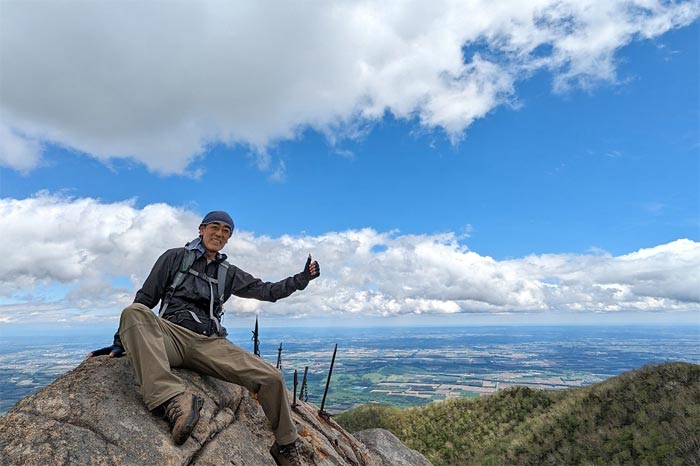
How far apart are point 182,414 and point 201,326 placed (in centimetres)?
176

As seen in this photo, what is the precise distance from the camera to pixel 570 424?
23469 millimetres

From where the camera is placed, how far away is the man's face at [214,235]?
7.49m

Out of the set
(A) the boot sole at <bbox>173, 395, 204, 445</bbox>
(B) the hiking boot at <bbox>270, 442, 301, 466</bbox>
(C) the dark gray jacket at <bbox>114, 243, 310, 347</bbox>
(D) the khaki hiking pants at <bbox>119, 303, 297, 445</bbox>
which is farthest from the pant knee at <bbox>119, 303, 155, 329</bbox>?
(B) the hiking boot at <bbox>270, 442, 301, 466</bbox>

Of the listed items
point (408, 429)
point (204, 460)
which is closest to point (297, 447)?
point (204, 460)

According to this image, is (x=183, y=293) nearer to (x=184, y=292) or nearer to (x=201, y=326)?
(x=184, y=292)

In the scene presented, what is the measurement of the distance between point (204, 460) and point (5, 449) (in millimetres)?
2405

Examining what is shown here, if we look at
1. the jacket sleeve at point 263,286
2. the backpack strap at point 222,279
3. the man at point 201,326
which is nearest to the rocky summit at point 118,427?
the man at point 201,326

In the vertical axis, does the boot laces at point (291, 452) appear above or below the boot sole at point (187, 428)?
below

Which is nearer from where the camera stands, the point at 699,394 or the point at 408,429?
the point at 699,394

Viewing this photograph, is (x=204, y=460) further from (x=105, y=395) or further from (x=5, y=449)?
(x=5, y=449)

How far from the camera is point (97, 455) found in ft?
16.2

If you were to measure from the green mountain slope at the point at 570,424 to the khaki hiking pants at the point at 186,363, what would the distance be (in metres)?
18.4

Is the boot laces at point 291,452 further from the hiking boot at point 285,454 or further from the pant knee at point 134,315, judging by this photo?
the pant knee at point 134,315

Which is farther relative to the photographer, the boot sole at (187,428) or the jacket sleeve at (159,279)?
the jacket sleeve at (159,279)
